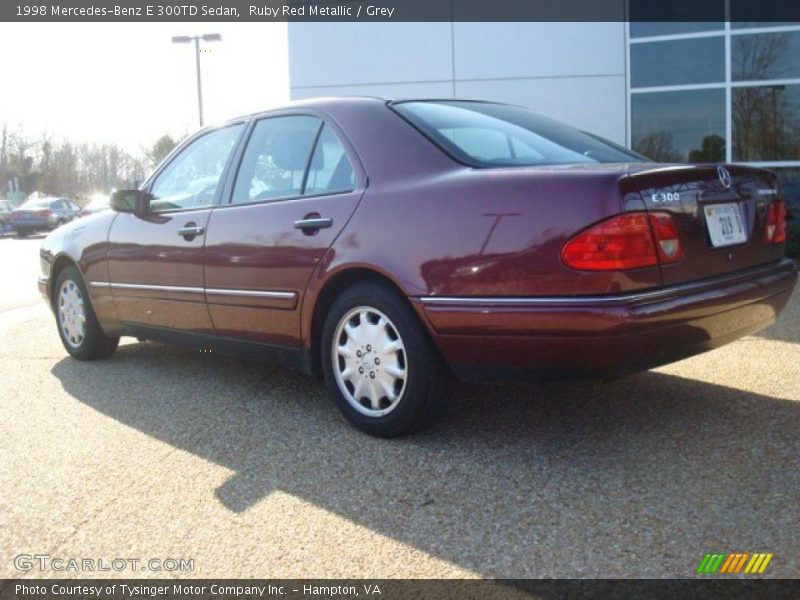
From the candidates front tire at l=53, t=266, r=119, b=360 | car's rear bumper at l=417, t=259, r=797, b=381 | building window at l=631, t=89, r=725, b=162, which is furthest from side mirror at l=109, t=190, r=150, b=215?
building window at l=631, t=89, r=725, b=162

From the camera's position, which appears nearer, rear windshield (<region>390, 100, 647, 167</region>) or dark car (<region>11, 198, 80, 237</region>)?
rear windshield (<region>390, 100, 647, 167</region>)

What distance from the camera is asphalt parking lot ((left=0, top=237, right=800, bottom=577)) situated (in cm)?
258

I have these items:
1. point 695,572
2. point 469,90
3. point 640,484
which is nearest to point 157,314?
point 640,484

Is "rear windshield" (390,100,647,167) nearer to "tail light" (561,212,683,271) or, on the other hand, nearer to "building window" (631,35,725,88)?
"tail light" (561,212,683,271)

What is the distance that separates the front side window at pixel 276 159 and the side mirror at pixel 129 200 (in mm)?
882

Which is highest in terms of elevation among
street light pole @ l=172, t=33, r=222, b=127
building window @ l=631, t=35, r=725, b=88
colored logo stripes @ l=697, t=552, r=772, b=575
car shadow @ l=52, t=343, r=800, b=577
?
street light pole @ l=172, t=33, r=222, b=127

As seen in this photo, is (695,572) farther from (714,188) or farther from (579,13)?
(579,13)

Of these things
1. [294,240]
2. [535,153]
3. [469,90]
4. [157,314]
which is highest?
[469,90]

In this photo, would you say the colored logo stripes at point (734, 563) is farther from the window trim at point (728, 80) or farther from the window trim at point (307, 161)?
the window trim at point (728, 80)

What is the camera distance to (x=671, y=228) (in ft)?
10.1

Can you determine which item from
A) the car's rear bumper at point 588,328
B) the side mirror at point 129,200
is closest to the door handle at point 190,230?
the side mirror at point 129,200

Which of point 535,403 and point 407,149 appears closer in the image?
point 407,149

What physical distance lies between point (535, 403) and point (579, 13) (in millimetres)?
9282

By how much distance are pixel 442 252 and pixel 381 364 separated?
0.59m
